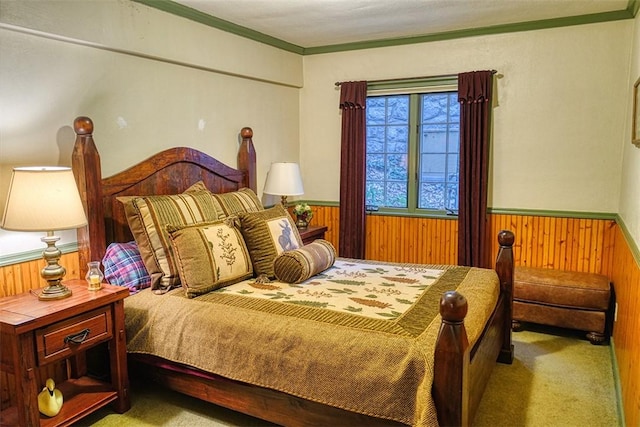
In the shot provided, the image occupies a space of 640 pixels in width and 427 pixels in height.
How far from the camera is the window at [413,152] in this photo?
14.5 feet

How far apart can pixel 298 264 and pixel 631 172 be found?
2.22m

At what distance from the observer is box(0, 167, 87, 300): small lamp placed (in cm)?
225

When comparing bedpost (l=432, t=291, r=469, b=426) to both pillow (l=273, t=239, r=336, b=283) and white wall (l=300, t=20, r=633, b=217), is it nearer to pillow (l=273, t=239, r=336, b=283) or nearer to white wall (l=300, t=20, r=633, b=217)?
pillow (l=273, t=239, r=336, b=283)

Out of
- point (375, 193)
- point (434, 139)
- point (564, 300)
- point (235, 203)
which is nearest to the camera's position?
point (235, 203)

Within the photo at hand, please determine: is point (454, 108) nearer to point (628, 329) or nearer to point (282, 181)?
point (282, 181)

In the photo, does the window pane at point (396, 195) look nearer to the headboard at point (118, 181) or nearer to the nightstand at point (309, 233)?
the nightstand at point (309, 233)

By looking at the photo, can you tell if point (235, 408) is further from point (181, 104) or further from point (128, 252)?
point (181, 104)

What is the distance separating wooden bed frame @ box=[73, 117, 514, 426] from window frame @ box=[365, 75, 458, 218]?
1.53m

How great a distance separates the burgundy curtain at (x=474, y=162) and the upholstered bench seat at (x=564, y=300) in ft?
1.62

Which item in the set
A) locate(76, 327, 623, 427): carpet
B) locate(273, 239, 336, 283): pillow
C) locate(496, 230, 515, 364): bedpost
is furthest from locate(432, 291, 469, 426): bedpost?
locate(496, 230, 515, 364): bedpost

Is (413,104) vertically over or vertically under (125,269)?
over

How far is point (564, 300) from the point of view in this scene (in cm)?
361

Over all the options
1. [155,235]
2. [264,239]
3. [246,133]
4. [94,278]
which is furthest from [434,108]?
[94,278]

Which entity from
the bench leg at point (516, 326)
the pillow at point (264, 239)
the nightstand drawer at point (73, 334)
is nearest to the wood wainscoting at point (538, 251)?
the nightstand drawer at point (73, 334)
